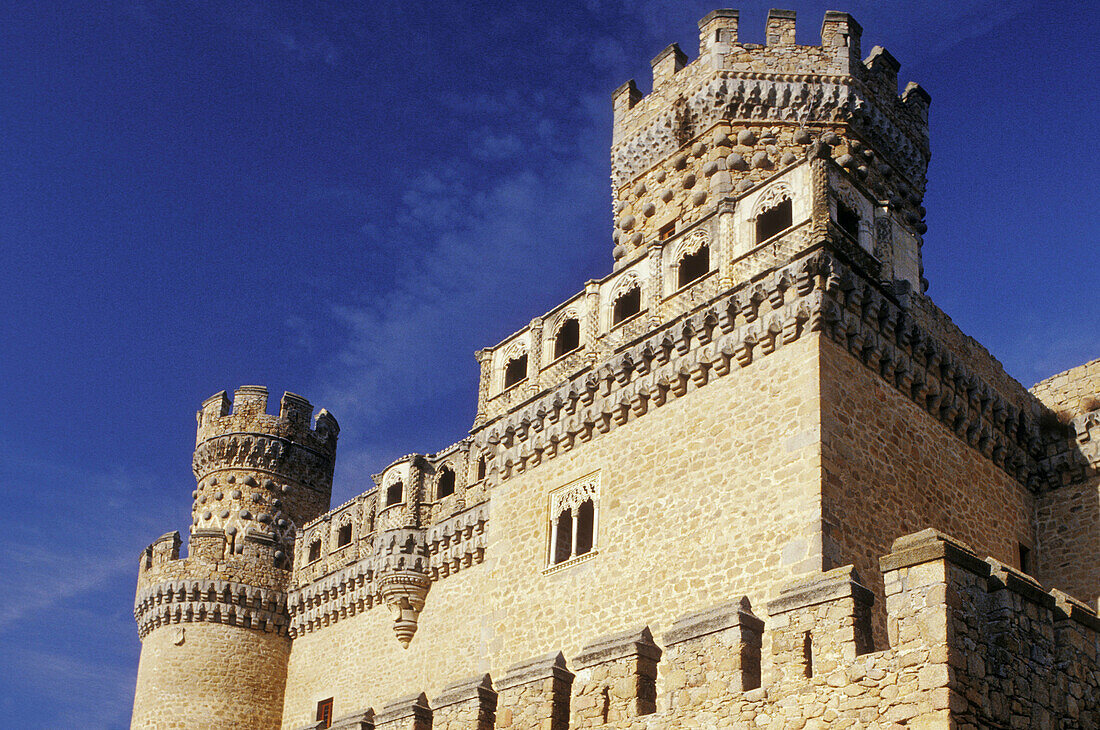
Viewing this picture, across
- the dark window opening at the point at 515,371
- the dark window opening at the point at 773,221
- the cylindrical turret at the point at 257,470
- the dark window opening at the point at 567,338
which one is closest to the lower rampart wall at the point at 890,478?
the dark window opening at the point at 773,221

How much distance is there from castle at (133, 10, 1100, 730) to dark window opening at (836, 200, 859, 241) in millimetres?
25

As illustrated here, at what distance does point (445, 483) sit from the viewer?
22234mm

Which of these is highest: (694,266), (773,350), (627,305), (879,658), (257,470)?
(257,470)

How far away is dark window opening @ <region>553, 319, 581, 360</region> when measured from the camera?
15.4 m

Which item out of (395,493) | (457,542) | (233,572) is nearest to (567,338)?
A: (457,542)

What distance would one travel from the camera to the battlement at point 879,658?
8.17 m

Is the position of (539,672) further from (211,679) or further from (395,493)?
(211,679)

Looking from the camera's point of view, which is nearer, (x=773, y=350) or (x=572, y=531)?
(x=773, y=350)

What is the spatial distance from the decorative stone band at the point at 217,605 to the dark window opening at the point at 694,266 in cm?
1371

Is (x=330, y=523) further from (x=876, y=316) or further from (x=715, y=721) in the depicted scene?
(x=715, y=721)

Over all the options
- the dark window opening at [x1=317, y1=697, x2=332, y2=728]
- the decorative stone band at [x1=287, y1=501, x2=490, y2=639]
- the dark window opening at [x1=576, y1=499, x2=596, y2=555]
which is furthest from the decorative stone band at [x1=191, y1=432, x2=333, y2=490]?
the dark window opening at [x1=576, y1=499, x2=596, y2=555]

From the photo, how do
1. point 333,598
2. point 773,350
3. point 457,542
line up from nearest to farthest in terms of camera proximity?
point 773,350
point 457,542
point 333,598

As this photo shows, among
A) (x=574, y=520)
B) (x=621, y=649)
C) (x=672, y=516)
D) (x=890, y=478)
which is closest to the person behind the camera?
(x=621, y=649)

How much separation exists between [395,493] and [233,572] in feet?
14.1
